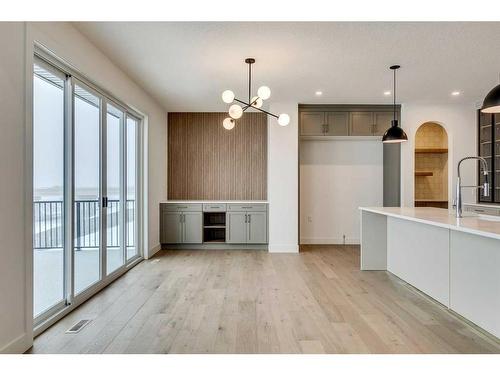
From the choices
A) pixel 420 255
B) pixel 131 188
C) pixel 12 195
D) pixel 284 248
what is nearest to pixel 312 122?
pixel 284 248

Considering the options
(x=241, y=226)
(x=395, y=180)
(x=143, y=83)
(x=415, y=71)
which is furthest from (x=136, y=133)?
(x=395, y=180)

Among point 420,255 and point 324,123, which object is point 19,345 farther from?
point 324,123

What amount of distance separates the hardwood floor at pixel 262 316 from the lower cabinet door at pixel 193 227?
4.69ft

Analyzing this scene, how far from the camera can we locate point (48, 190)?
2943 mm

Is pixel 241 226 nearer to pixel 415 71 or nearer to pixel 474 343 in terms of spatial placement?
pixel 415 71

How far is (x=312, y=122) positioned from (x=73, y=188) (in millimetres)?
4242

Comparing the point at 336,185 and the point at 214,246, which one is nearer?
the point at 214,246

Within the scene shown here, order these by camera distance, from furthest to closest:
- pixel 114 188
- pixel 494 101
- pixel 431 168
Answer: pixel 431 168, pixel 114 188, pixel 494 101

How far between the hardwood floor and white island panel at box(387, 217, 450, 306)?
15 cm

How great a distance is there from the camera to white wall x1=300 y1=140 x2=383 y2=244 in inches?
265

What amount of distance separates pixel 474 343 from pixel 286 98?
434cm

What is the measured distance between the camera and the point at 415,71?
14.2 feet

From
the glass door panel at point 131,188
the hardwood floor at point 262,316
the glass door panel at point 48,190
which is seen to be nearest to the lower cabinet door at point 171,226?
the glass door panel at point 131,188

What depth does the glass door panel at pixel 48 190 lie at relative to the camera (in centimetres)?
282
